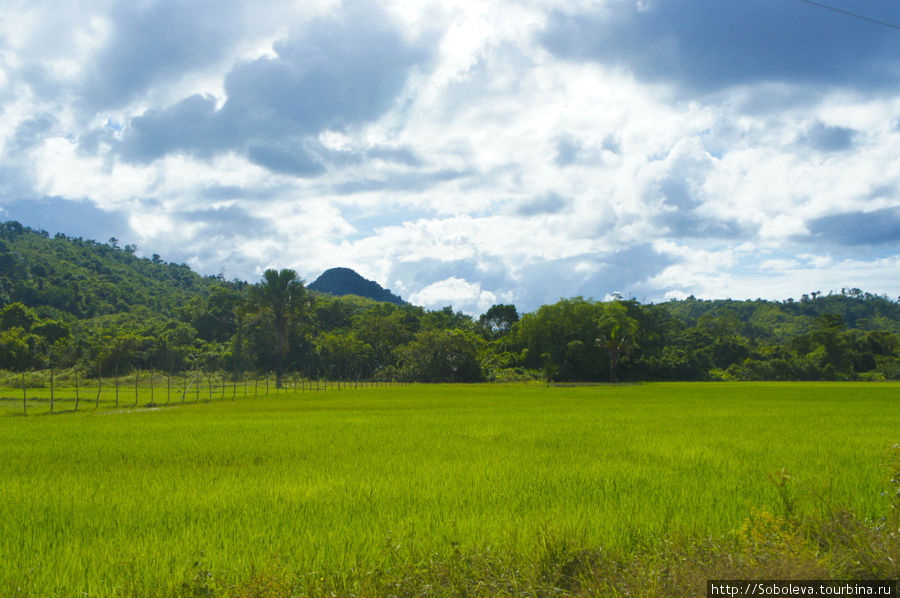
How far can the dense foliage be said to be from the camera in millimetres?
49625

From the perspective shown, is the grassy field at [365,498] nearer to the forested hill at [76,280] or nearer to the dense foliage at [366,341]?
the dense foliage at [366,341]

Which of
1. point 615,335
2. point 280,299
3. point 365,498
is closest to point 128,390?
point 280,299

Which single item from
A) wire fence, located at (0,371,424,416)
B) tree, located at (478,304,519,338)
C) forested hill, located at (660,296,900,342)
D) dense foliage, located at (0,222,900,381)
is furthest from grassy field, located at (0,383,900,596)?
forested hill, located at (660,296,900,342)

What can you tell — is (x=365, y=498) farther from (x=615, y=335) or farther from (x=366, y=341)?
(x=366, y=341)

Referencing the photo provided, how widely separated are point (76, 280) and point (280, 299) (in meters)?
54.0

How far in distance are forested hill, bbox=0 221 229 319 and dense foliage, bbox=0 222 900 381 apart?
27cm

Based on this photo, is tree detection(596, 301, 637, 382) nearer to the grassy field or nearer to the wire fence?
the wire fence

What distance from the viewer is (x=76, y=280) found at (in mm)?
81938

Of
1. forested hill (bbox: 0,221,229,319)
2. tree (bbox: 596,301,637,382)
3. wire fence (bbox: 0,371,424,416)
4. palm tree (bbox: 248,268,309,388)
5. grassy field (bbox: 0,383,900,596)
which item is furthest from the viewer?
forested hill (bbox: 0,221,229,319)

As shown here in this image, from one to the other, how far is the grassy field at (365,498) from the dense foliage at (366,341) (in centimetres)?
3551

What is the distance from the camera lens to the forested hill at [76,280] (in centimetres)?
7300

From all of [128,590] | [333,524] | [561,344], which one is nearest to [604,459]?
[333,524]

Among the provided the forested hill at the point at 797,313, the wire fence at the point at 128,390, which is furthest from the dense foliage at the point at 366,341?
the forested hill at the point at 797,313

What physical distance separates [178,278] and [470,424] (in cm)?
13163
